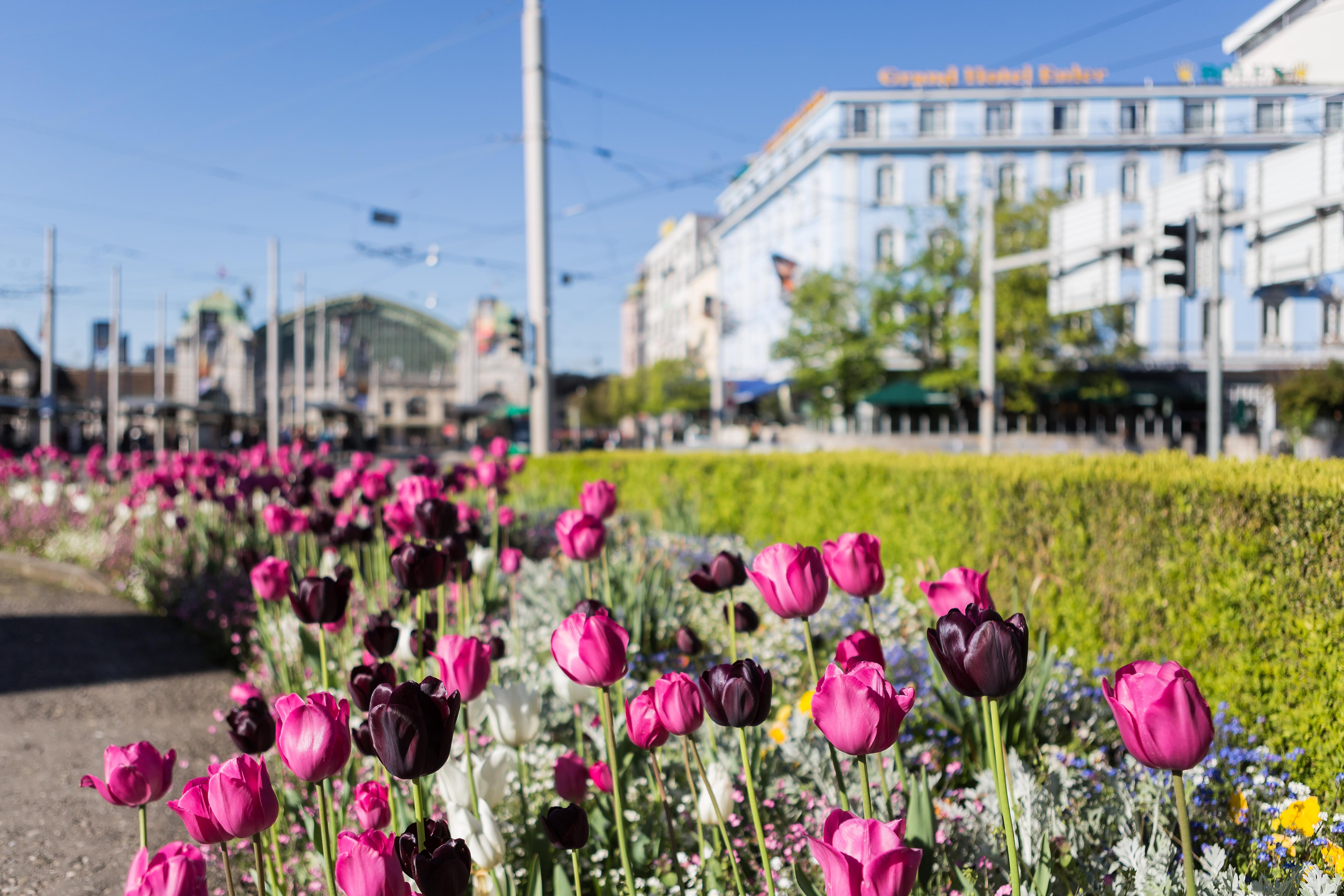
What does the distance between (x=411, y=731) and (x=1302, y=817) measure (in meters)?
2.18

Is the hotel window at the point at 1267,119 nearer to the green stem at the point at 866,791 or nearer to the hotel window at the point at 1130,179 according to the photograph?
the hotel window at the point at 1130,179

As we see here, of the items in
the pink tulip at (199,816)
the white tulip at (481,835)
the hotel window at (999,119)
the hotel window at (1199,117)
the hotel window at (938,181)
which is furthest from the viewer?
the hotel window at (938,181)

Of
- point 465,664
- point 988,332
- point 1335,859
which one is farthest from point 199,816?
point 988,332

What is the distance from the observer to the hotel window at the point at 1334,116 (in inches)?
418

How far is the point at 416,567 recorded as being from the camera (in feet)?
7.82

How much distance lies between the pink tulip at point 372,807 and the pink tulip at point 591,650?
0.41 metres

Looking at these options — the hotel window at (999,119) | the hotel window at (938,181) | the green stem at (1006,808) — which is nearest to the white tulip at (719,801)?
the green stem at (1006,808)

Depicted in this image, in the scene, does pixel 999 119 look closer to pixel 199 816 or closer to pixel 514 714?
pixel 514 714

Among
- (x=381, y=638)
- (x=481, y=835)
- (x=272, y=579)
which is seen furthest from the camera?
(x=272, y=579)

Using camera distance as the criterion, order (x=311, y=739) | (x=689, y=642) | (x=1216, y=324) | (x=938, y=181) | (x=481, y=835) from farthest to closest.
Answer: (x=938, y=181) < (x=1216, y=324) < (x=689, y=642) < (x=481, y=835) < (x=311, y=739)

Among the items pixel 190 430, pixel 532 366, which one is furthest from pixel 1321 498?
pixel 190 430

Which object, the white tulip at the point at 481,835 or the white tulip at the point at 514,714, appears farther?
the white tulip at the point at 514,714

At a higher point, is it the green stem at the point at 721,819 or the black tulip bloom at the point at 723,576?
the black tulip bloom at the point at 723,576

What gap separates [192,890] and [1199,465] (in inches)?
153
